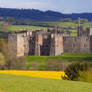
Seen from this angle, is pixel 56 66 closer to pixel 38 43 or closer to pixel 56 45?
pixel 56 45

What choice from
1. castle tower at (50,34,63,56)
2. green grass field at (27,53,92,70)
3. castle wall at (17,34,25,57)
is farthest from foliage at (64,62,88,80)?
castle tower at (50,34,63,56)

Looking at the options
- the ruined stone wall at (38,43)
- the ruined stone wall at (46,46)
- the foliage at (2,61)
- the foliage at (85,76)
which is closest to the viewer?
the foliage at (85,76)

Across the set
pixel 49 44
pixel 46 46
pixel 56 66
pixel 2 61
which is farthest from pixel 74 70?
pixel 46 46

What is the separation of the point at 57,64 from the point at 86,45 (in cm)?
1823

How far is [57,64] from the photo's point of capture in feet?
150

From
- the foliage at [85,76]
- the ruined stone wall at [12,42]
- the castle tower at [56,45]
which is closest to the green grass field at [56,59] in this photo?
the castle tower at [56,45]

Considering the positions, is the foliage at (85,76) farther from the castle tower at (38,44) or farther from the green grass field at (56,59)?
the castle tower at (38,44)

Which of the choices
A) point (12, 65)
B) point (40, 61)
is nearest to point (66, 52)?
Result: point (40, 61)

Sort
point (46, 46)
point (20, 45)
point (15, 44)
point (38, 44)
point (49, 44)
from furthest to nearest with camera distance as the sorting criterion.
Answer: point (46, 46) → point (49, 44) → point (38, 44) → point (20, 45) → point (15, 44)

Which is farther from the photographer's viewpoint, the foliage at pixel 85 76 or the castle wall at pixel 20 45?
the castle wall at pixel 20 45

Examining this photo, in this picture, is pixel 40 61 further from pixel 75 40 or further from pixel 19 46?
pixel 75 40

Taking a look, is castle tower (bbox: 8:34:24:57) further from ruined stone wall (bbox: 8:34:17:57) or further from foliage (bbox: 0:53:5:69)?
foliage (bbox: 0:53:5:69)

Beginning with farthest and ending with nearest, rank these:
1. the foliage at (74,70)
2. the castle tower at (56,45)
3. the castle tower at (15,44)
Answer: the castle tower at (56,45) < the castle tower at (15,44) < the foliage at (74,70)

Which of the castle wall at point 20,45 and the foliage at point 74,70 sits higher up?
the foliage at point 74,70
